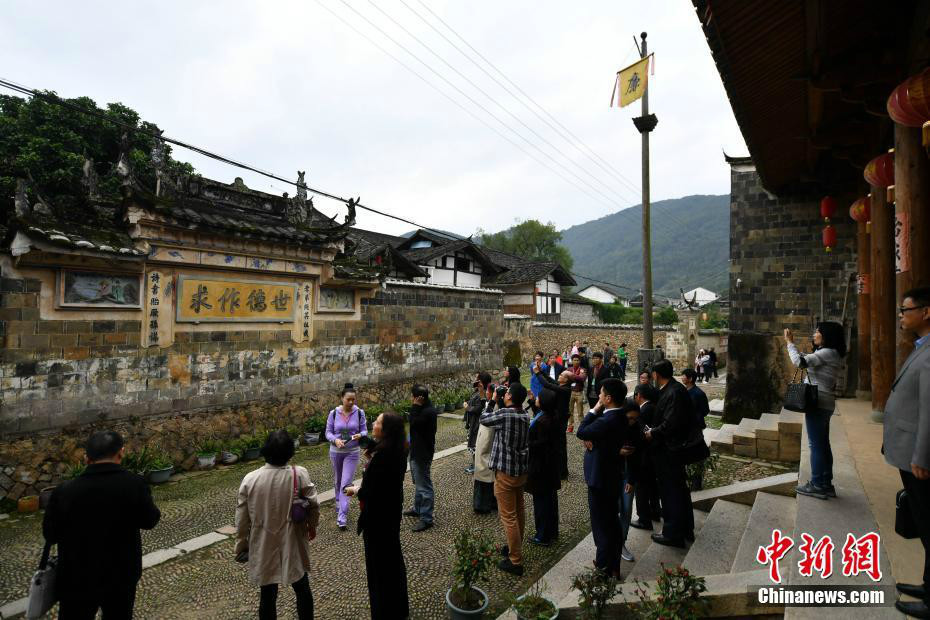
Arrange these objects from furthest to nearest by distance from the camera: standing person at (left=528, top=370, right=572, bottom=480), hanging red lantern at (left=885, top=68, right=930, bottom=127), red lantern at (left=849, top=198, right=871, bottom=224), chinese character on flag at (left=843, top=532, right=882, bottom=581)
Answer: red lantern at (left=849, top=198, right=871, bottom=224), standing person at (left=528, top=370, right=572, bottom=480), hanging red lantern at (left=885, top=68, right=930, bottom=127), chinese character on flag at (left=843, top=532, right=882, bottom=581)

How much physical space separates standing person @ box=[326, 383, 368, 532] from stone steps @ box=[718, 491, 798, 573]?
396cm

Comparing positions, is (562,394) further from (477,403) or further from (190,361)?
(190,361)

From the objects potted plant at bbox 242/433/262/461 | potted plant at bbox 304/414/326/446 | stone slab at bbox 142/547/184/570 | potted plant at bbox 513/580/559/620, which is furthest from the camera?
potted plant at bbox 304/414/326/446

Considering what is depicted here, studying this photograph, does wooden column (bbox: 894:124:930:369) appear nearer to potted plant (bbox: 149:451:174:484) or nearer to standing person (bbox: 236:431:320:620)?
standing person (bbox: 236:431:320:620)

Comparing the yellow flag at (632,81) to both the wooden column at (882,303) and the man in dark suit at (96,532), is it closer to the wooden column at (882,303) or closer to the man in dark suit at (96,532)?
the wooden column at (882,303)

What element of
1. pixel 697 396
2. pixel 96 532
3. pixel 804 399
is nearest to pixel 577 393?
pixel 697 396

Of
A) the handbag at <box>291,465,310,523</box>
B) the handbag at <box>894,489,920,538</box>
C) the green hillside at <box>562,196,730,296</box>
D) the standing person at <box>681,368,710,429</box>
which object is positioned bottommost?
the handbag at <box>291,465,310,523</box>

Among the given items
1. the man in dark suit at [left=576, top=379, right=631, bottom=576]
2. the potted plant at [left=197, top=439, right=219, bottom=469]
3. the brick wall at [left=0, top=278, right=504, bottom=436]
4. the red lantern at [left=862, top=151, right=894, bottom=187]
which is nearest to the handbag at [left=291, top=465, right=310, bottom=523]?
the man in dark suit at [left=576, top=379, right=631, bottom=576]

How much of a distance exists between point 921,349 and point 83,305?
9.46 m

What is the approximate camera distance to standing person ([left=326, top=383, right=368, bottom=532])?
222 inches

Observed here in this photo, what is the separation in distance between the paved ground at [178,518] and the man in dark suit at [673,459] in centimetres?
399

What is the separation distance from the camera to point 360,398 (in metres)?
11.6

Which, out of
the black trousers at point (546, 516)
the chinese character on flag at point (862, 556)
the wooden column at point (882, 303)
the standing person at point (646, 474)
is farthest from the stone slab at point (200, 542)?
the wooden column at point (882, 303)

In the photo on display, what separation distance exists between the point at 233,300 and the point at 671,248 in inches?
6136
